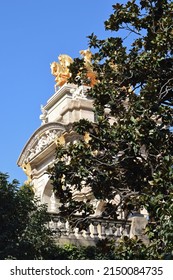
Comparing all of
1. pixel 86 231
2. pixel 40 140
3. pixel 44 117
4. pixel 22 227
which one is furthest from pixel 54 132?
pixel 22 227

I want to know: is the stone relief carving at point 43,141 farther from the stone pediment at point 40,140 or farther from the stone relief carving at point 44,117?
the stone relief carving at point 44,117

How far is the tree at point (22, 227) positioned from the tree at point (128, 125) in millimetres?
2528

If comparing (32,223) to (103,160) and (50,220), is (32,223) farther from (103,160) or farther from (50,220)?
(103,160)

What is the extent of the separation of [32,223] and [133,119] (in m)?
6.08

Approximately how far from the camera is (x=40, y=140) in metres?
28.3

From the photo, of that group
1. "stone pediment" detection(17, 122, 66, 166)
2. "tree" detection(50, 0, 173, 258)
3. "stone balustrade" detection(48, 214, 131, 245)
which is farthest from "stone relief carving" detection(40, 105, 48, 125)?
"tree" detection(50, 0, 173, 258)

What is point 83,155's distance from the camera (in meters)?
10.6

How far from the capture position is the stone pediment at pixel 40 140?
26.9m

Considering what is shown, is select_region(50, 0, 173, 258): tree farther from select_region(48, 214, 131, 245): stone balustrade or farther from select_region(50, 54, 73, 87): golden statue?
select_region(50, 54, 73, 87): golden statue

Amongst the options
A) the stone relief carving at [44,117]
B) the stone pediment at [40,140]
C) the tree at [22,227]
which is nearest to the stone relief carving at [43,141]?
the stone pediment at [40,140]

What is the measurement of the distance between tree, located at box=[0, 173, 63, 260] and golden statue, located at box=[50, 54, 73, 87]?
17.0 m

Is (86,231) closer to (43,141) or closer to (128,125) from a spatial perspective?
(128,125)
